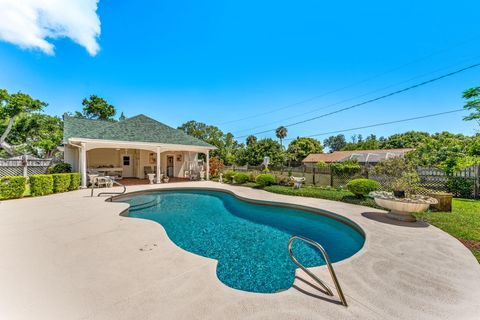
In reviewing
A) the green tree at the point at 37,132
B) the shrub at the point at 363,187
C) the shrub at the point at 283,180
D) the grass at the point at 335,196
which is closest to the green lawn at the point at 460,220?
the grass at the point at 335,196

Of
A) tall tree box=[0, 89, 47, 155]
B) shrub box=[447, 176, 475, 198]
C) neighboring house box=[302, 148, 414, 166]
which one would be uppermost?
tall tree box=[0, 89, 47, 155]

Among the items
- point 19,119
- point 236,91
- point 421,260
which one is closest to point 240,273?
point 421,260

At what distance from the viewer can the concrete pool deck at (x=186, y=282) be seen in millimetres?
2201

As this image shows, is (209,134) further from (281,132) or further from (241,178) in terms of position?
(241,178)

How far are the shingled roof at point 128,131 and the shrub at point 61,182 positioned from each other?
2529mm

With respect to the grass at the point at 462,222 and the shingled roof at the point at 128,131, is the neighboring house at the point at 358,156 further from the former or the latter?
the shingled roof at the point at 128,131

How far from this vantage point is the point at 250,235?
18.6 ft

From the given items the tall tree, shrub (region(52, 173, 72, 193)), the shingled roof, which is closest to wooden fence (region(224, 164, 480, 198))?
the shingled roof

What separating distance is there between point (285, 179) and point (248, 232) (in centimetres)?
723

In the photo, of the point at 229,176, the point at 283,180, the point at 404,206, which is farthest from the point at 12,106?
the point at 404,206

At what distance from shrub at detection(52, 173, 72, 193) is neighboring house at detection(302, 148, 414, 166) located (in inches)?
935

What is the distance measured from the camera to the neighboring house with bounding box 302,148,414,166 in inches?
969

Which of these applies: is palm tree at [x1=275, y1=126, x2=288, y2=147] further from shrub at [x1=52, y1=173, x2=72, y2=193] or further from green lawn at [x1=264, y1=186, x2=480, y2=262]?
shrub at [x1=52, y1=173, x2=72, y2=193]

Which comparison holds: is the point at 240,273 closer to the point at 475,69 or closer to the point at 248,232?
the point at 248,232
